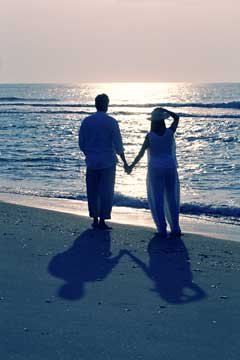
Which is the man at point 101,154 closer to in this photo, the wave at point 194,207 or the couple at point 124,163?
the couple at point 124,163

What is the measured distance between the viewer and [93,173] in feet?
33.7

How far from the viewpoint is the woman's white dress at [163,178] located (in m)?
9.66

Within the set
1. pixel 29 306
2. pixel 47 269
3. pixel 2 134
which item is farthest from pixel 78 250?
pixel 2 134

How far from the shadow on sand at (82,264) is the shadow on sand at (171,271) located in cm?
31

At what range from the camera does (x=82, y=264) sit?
7.84 metres

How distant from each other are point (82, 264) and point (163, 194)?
2195 mm

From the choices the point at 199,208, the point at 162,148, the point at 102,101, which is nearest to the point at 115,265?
the point at 162,148

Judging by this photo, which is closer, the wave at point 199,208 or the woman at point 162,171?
the woman at point 162,171

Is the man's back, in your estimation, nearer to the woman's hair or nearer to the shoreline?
the woman's hair

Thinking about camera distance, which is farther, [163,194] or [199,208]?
[199,208]

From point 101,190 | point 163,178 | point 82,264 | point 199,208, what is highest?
point 163,178

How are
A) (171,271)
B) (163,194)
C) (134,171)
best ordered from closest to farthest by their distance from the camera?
(171,271)
(163,194)
(134,171)

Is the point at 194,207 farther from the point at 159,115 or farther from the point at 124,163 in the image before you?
the point at 159,115

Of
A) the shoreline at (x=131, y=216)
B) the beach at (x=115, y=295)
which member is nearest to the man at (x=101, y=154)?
the beach at (x=115, y=295)
